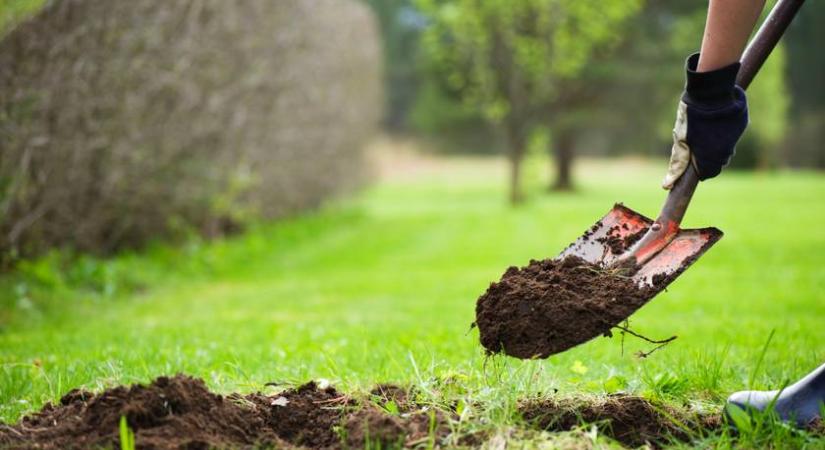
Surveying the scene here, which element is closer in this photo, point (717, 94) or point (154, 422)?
point (154, 422)

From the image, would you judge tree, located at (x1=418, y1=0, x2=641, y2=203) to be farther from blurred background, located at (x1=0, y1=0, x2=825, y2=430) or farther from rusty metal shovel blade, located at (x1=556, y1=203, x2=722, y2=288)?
rusty metal shovel blade, located at (x1=556, y1=203, x2=722, y2=288)

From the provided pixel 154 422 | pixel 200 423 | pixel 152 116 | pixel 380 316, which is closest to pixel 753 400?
pixel 200 423

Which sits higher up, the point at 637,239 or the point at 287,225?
the point at 637,239

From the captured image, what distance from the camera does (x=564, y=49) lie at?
69.2 ft

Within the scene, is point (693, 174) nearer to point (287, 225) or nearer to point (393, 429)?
point (393, 429)

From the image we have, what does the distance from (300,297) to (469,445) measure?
19.0 ft

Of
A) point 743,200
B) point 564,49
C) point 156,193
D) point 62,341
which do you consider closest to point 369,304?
point 62,341

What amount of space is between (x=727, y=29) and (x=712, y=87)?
7.3 inches

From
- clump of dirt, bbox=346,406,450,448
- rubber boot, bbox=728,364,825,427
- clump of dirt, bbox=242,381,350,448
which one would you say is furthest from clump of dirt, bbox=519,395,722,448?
clump of dirt, bbox=242,381,350,448

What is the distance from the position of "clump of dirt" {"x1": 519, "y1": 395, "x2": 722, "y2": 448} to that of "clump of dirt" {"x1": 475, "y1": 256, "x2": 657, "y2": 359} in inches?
8.9

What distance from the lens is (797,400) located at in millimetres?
2684

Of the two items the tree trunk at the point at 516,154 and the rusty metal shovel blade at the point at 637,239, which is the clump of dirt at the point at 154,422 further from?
the tree trunk at the point at 516,154

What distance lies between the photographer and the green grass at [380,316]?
3244 mm

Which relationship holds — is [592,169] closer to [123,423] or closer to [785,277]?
[785,277]
